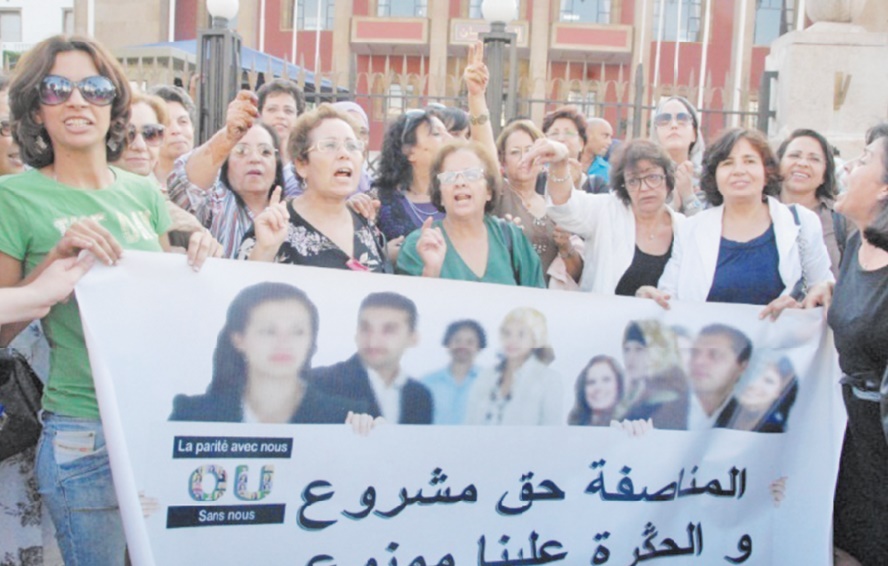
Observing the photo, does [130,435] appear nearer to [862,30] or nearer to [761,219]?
[761,219]

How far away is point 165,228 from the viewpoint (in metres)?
3.15

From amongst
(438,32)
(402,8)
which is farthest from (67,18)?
(438,32)

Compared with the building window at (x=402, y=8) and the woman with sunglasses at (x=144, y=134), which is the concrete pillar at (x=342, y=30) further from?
the woman with sunglasses at (x=144, y=134)

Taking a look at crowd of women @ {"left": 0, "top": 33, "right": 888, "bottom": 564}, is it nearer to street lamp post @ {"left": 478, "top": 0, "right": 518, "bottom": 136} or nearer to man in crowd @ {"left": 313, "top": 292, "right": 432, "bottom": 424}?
man in crowd @ {"left": 313, "top": 292, "right": 432, "bottom": 424}

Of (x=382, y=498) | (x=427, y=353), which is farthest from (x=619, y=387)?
(x=382, y=498)

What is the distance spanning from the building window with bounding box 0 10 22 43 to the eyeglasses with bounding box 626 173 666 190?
3310 cm

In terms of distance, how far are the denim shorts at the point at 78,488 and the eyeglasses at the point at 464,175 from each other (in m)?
1.77

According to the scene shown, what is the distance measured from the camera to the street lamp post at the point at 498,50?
8594mm

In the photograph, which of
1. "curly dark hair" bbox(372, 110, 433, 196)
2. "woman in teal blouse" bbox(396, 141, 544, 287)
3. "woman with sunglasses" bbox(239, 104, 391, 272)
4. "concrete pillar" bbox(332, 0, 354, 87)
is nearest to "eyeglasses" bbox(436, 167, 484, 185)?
"woman in teal blouse" bbox(396, 141, 544, 287)

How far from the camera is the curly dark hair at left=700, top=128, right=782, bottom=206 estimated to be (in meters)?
4.29

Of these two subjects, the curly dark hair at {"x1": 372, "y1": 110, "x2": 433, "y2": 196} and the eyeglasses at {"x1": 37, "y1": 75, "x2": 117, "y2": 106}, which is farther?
the curly dark hair at {"x1": 372, "y1": 110, "x2": 433, "y2": 196}

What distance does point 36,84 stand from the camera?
2846mm

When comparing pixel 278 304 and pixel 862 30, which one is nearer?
pixel 278 304

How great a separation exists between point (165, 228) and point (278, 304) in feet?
1.45
